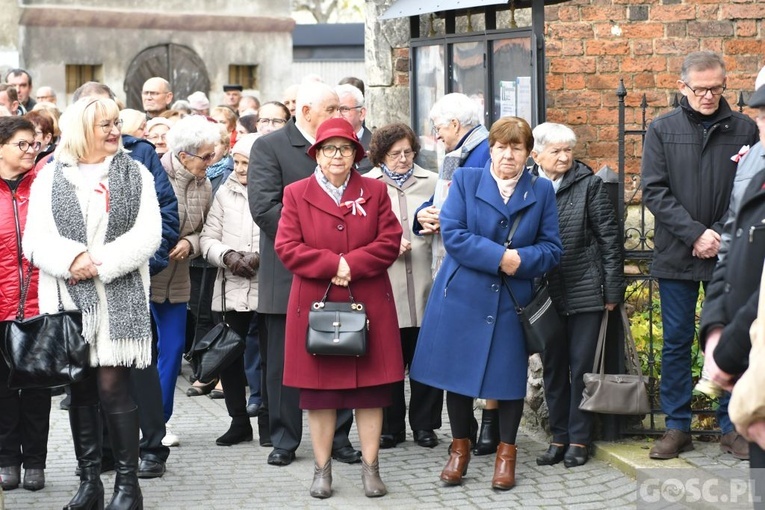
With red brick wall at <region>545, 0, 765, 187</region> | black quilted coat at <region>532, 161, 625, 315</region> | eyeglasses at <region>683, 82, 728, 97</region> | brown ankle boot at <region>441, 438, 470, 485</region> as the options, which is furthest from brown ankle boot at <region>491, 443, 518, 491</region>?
red brick wall at <region>545, 0, 765, 187</region>

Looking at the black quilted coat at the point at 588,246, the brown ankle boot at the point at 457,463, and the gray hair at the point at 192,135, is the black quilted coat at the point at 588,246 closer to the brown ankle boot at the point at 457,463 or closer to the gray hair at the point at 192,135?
the brown ankle boot at the point at 457,463

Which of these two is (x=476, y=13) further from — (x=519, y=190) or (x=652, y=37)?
(x=519, y=190)

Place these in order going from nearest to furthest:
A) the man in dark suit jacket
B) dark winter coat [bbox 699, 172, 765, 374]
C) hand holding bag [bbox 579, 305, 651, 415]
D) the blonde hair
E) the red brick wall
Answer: dark winter coat [bbox 699, 172, 765, 374] → the blonde hair → hand holding bag [bbox 579, 305, 651, 415] → the man in dark suit jacket → the red brick wall

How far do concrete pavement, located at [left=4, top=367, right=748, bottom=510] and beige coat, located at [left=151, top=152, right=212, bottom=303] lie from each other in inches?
36.2

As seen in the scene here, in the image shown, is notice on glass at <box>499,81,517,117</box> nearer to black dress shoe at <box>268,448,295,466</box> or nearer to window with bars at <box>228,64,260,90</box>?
black dress shoe at <box>268,448,295,466</box>

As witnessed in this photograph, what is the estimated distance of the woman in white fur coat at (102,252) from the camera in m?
6.00

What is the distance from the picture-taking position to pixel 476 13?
977cm

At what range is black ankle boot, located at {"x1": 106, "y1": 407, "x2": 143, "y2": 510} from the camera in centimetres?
611

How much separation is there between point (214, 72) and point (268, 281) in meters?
21.7

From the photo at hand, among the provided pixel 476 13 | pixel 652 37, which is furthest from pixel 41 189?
pixel 652 37

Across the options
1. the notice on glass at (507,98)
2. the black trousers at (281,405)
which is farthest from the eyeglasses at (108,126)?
the notice on glass at (507,98)

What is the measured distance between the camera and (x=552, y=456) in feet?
23.1

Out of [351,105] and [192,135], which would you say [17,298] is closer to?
[192,135]

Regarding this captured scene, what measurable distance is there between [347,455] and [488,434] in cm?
79
